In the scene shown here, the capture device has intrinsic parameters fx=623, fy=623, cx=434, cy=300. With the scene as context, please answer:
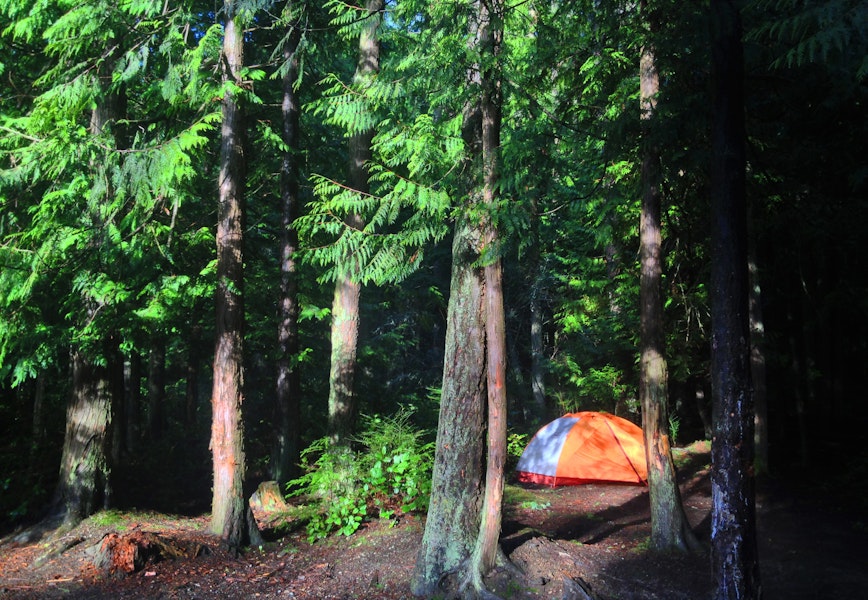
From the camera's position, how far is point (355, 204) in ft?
30.5

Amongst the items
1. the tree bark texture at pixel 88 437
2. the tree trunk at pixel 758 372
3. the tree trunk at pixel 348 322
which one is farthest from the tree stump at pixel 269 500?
the tree trunk at pixel 758 372

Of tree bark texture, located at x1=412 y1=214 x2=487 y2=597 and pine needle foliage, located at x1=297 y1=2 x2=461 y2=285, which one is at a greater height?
pine needle foliage, located at x1=297 y1=2 x2=461 y2=285

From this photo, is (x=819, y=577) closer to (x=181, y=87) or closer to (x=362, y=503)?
(x=362, y=503)

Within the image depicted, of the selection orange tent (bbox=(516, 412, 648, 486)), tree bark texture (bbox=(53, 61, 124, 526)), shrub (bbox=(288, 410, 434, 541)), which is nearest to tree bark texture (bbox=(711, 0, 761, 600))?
shrub (bbox=(288, 410, 434, 541))

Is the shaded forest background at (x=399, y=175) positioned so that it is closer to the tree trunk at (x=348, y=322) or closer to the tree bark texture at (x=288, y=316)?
the tree bark texture at (x=288, y=316)

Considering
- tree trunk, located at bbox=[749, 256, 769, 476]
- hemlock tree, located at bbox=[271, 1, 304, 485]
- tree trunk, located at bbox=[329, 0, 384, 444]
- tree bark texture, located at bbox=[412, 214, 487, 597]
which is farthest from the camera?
hemlock tree, located at bbox=[271, 1, 304, 485]

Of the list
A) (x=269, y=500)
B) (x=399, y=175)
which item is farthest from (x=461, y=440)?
(x=269, y=500)

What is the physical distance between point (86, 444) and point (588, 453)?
30.9ft

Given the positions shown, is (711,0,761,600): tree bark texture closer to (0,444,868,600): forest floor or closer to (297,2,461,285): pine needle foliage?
(0,444,868,600): forest floor

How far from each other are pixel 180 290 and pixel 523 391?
1450 centimetres

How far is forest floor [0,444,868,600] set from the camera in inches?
266

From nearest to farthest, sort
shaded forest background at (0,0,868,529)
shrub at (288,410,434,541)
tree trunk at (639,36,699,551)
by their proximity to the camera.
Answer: shaded forest background at (0,0,868,529) < tree trunk at (639,36,699,551) < shrub at (288,410,434,541)

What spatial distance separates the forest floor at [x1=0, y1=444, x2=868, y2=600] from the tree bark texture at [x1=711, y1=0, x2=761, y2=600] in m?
1.67

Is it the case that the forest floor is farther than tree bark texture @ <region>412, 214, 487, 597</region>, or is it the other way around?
tree bark texture @ <region>412, 214, 487, 597</region>
